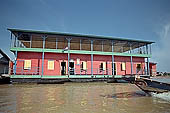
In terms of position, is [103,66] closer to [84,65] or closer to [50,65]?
[84,65]

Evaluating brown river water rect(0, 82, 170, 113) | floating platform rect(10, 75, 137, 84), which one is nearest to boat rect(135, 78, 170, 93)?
brown river water rect(0, 82, 170, 113)

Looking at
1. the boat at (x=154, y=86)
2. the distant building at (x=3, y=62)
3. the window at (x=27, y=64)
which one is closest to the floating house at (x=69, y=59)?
the window at (x=27, y=64)

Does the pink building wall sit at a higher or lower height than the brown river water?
higher

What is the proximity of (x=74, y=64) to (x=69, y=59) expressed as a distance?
93cm

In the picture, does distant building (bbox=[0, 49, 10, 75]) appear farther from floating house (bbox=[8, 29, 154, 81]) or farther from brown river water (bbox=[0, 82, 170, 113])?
brown river water (bbox=[0, 82, 170, 113])

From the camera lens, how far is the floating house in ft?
47.2

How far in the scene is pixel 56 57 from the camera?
51.5ft

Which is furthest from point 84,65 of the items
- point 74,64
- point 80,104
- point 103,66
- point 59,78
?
point 80,104

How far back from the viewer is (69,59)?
631 inches

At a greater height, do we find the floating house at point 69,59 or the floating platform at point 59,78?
the floating house at point 69,59

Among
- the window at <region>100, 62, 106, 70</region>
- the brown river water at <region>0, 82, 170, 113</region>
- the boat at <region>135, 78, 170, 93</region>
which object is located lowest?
the brown river water at <region>0, 82, 170, 113</region>

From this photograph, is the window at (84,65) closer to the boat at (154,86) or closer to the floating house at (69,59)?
the floating house at (69,59)

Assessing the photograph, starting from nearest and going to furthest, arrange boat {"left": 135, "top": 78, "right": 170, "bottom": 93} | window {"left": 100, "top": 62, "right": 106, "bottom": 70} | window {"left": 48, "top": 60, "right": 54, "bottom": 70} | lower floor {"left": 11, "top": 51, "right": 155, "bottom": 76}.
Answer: boat {"left": 135, "top": 78, "right": 170, "bottom": 93}, lower floor {"left": 11, "top": 51, "right": 155, "bottom": 76}, window {"left": 48, "top": 60, "right": 54, "bottom": 70}, window {"left": 100, "top": 62, "right": 106, "bottom": 70}

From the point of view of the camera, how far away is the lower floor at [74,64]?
14555 millimetres
